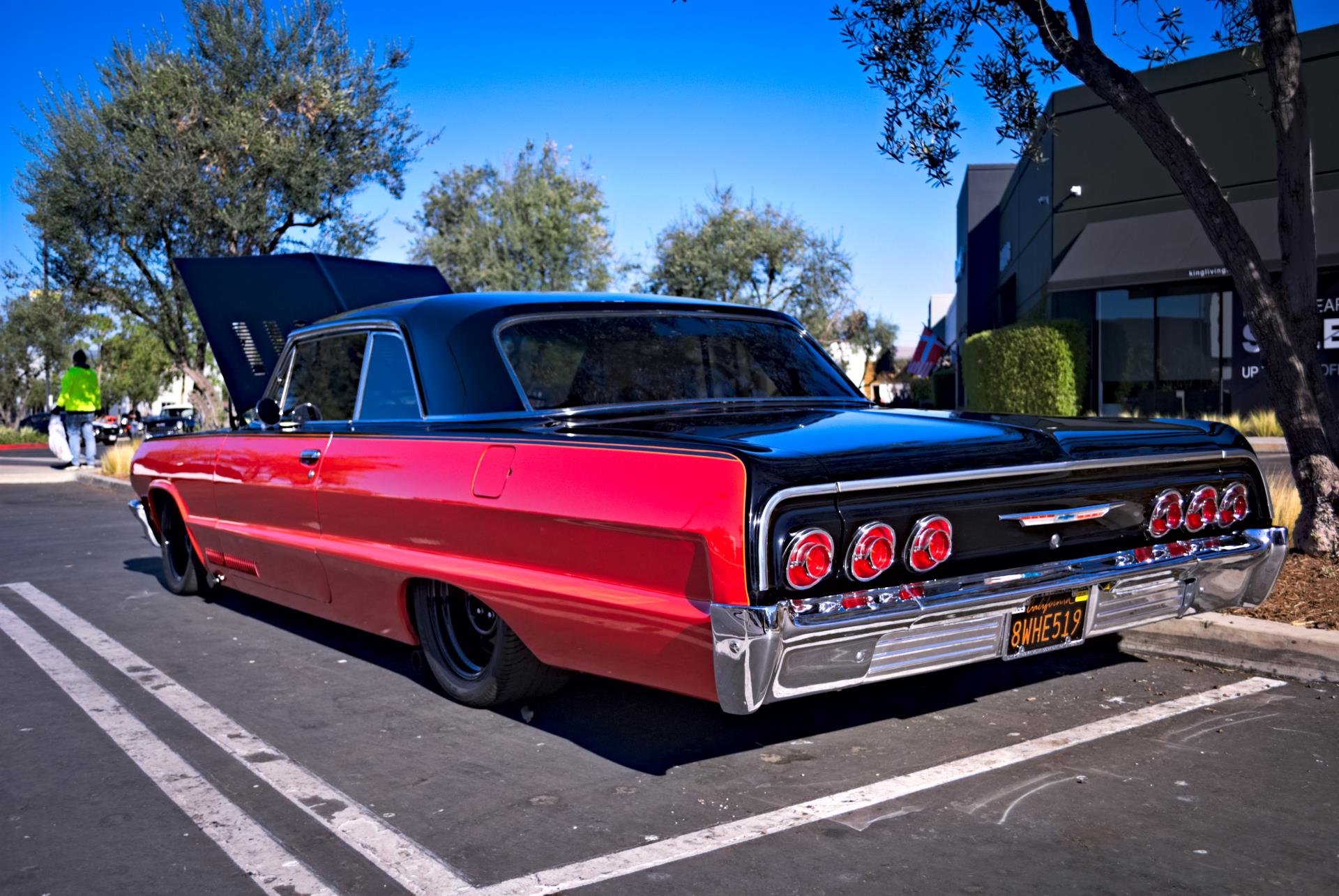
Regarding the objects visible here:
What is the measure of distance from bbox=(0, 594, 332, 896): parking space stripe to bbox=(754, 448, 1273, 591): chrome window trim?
1434 millimetres

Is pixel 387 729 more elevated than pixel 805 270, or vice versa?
pixel 805 270

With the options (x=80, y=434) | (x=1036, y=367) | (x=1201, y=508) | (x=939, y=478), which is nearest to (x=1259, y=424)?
(x=1036, y=367)

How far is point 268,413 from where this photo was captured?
577cm

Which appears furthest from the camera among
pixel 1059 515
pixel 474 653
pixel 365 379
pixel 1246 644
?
pixel 365 379

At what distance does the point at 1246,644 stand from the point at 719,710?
2.35 meters

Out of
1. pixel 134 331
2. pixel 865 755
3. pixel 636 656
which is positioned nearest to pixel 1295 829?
pixel 865 755

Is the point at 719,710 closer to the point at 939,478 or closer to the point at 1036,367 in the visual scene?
the point at 939,478

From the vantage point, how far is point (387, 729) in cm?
447

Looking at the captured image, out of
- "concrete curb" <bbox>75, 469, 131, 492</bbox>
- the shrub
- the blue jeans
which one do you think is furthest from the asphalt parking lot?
the shrub

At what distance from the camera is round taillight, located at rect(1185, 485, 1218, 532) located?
4328 millimetres

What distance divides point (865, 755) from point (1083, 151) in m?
23.2

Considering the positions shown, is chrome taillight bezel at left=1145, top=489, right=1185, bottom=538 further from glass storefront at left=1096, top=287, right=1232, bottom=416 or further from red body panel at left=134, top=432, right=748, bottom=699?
glass storefront at left=1096, top=287, right=1232, bottom=416

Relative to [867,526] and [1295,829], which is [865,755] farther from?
[1295,829]

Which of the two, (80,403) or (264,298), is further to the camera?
(80,403)
